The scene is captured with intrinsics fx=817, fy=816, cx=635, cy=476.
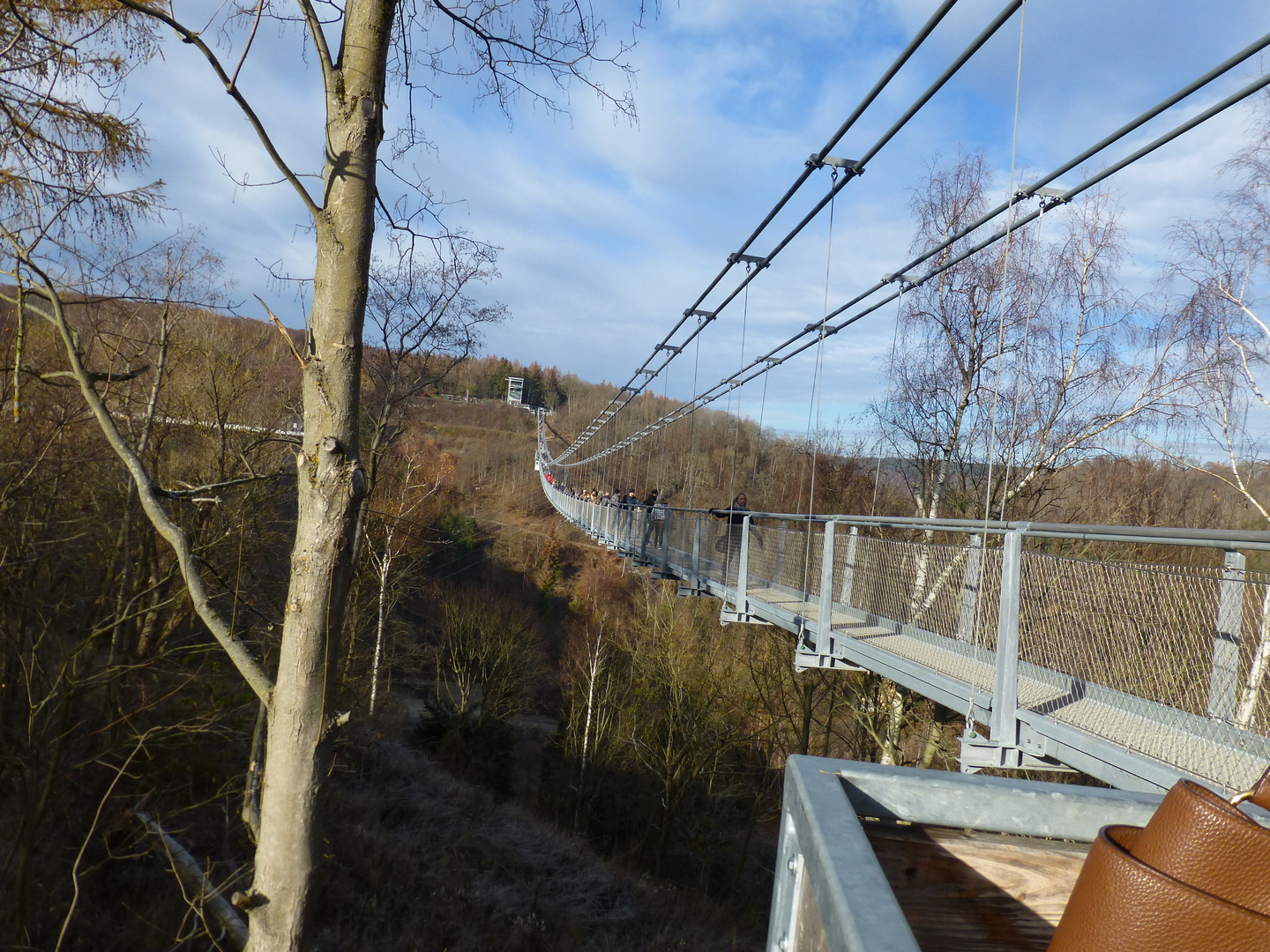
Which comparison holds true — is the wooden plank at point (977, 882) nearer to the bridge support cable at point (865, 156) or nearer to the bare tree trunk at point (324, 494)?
the bare tree trunk at point (324, 494)

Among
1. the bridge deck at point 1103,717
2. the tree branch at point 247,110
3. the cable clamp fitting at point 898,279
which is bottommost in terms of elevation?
the bridge deck at point 1103,717

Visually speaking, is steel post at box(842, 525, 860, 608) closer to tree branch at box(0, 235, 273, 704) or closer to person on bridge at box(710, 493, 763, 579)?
person on bridge at box(710, 493, 763, 579)

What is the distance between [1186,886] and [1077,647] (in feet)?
12.0

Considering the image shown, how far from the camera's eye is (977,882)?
998 mm

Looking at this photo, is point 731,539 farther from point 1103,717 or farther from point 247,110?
point 247,110

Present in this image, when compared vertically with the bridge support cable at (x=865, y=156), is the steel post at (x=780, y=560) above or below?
below

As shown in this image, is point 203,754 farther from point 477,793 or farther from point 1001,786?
point 1001,786

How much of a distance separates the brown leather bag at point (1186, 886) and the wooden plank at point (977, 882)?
38 centimetres

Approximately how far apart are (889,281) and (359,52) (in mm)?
9331

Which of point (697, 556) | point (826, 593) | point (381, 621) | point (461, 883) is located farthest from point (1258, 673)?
point (381, 621)

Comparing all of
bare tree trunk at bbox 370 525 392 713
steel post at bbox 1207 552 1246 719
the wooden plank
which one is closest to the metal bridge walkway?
steel post at bbox 1207 552 1246 719

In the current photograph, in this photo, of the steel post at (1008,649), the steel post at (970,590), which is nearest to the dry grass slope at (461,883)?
the steel post at (970,590)

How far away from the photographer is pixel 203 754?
9.97 metres

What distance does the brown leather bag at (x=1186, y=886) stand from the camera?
0.55m
